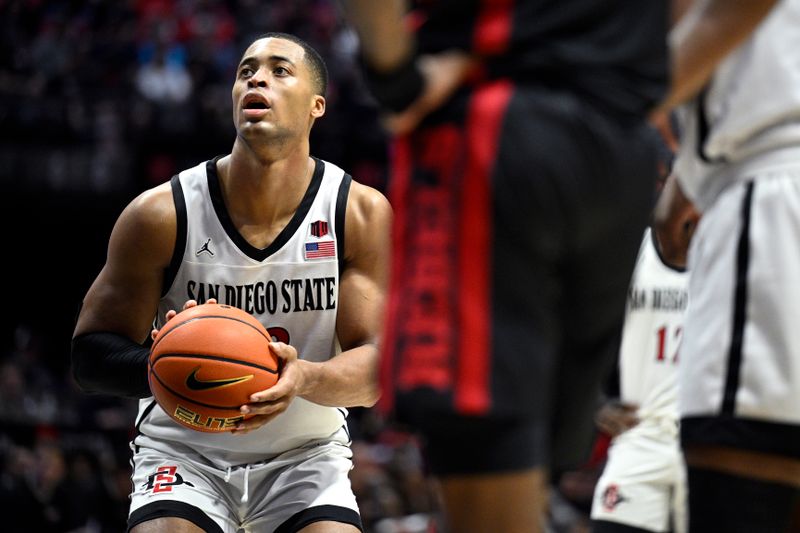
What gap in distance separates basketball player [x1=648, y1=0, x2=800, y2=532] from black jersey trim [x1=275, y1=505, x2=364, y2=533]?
1.72 m

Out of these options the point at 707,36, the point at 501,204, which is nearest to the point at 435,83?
the point at 501,204

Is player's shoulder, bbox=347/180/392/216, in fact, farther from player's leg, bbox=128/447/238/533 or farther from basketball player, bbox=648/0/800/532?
basketball player, bbox=648/0/800/532

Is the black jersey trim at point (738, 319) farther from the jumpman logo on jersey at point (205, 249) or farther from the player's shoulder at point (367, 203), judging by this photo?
the jumpman logo on jersey at point (205, 249)

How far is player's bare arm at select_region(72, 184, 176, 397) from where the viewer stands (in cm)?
412

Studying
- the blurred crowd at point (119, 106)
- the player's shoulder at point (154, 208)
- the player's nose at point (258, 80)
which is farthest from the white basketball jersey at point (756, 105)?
the blurred crowd at point (119, 106)

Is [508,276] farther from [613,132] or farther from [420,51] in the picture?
[420,51]

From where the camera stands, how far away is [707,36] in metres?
2.36

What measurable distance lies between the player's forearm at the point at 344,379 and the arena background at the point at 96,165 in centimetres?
760

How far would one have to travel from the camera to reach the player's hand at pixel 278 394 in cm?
356

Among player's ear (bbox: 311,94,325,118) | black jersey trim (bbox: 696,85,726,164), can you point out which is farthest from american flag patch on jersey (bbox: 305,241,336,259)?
black jersey trim (bbox: 696,85,726,164)

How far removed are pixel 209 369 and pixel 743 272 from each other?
177 cm

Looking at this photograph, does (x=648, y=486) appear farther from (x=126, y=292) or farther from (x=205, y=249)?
(x=126, y=292)

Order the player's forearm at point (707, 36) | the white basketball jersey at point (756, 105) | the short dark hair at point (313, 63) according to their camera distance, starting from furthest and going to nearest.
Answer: the short dark hair at point (313, 63) → the white basketball jersey at point (756, 105) → the player's forearm at point (707, 36)

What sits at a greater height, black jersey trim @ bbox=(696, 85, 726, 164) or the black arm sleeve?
black jersey trim @ bbox=(696, 85, 726, 164)
